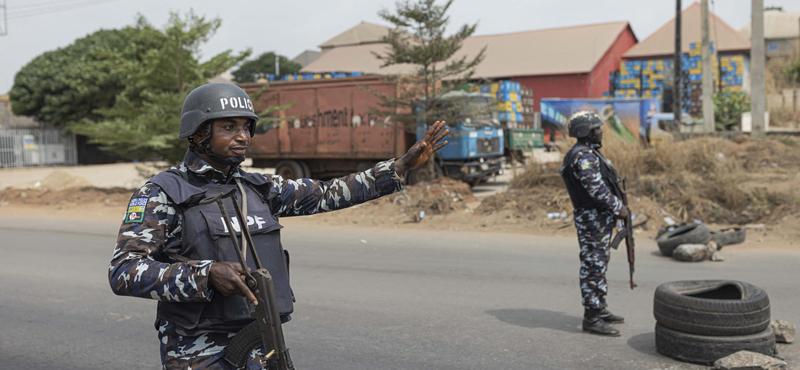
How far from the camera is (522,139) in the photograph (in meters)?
19.3

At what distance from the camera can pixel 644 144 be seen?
44.6 feet

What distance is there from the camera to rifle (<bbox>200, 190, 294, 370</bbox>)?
218 centimetres

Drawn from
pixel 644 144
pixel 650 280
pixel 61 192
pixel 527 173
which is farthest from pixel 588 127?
pixel 61 192

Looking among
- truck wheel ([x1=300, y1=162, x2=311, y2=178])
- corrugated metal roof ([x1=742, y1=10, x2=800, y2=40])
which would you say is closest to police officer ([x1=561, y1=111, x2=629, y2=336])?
truck wheel ([x1=300, y1=162, x2=311, y2=178])

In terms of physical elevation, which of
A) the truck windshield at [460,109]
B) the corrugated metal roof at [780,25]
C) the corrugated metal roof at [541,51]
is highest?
the corrugated metal roof at [780,25]

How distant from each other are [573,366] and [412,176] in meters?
11.6

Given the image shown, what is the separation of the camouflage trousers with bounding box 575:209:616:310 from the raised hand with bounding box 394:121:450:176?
3137 millimetres

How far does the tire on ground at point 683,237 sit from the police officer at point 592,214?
3.44 meters

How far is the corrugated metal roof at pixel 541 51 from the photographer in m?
40.7

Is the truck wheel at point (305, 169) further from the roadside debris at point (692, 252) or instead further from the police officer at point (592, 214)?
the police officer at point (592, 214)

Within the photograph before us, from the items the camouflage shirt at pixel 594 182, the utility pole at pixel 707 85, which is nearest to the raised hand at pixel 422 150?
the camouflage shirt at pixel 594 182

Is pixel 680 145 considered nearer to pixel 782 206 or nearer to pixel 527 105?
pixel 782 206

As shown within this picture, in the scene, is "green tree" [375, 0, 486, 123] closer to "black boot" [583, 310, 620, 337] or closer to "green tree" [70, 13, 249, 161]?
"green tree" [70, 13, 249, 161]

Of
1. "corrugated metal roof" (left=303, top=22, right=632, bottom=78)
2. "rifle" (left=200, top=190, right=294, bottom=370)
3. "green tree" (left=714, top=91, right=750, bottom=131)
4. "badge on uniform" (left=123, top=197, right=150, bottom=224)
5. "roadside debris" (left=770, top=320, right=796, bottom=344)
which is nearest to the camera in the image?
"rifle" (left=200, top=190, right=294, bottom=370)
